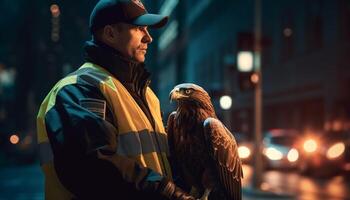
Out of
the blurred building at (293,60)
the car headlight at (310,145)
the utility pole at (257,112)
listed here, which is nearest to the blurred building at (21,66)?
the blurred building at (293,60)

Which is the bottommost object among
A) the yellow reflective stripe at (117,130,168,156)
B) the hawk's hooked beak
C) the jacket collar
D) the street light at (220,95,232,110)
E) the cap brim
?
the yellow reflective stripe at (117,130,168,156)

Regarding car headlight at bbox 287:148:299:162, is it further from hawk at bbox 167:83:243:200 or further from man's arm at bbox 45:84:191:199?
man's arm at bbox 45:84:191:199

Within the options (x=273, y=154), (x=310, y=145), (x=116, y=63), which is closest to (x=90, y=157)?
(x=116, y=63)

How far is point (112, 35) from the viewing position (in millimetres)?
2762

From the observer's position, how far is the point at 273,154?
91.0 feet

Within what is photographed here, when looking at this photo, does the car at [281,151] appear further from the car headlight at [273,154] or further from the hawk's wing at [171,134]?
the hawk's wing at [171,134]

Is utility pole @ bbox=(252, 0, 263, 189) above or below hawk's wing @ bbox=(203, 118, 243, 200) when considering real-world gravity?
above

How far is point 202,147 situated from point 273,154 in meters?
25.3

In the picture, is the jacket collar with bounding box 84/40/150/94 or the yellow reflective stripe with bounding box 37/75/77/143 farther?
the jacket collar with bounding box 84/40/150/94

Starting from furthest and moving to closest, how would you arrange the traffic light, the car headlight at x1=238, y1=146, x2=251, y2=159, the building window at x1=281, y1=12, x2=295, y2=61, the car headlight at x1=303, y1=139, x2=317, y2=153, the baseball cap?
1. the building window at x1=281, y1=12, x2=295, y2=61
2. the car headlight at x1=238, y1=146, x2=251, y2=159
3. the car headlight at x1=303, y1=139, x2=317, y2=153
4. the traffic light
5. the baseball cap

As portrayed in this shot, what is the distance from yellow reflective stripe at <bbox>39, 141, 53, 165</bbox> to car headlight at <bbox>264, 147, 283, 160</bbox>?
25.1m

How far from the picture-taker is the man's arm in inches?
93.6

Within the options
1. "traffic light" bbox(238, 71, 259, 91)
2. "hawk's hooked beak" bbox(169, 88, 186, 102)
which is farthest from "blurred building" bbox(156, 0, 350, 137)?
"hawk's hooked beak" bbox(169, 88, 186, 102)

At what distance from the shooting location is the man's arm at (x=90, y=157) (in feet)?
7.80
